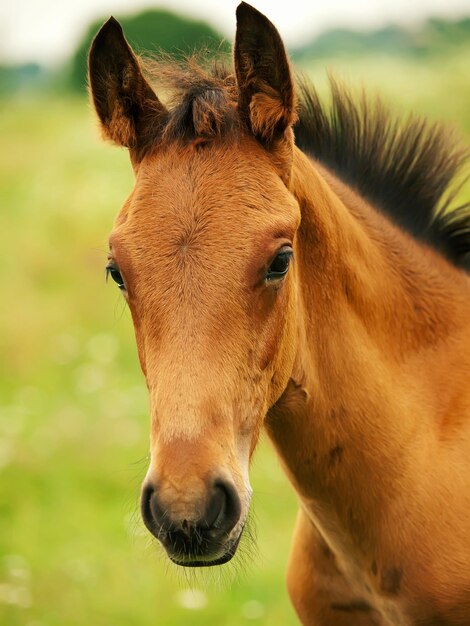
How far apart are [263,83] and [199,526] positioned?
63.5 inches

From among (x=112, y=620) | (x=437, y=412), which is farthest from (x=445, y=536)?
(x=112, y=620)

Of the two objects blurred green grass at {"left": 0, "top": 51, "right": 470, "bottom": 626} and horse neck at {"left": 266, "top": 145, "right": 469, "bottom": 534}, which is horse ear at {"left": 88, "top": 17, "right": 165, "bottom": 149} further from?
horse neck at {"left": 266, "top": 145, "right": 469, "bottom": 534}

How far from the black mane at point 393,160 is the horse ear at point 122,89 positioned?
0.95 metres

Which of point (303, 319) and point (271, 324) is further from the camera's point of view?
point (303, 319)

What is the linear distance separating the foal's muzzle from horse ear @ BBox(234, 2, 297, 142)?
1335 mm

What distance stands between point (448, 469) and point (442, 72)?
1699 cm

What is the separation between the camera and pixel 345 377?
11.6 feet

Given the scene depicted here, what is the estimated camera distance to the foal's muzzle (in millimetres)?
2623

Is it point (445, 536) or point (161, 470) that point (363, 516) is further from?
point (161, 470)

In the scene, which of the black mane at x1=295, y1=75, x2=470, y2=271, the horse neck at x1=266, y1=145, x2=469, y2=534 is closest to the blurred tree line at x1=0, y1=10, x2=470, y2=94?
the black mane at x1=295, y1=75, x2=470, y2=271

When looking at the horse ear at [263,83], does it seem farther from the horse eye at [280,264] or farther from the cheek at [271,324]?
the cheek at [271,324]

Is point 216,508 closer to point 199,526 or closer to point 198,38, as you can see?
point 199,526

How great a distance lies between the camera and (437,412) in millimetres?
3660

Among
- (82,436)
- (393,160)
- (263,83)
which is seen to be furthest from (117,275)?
(82,436)
